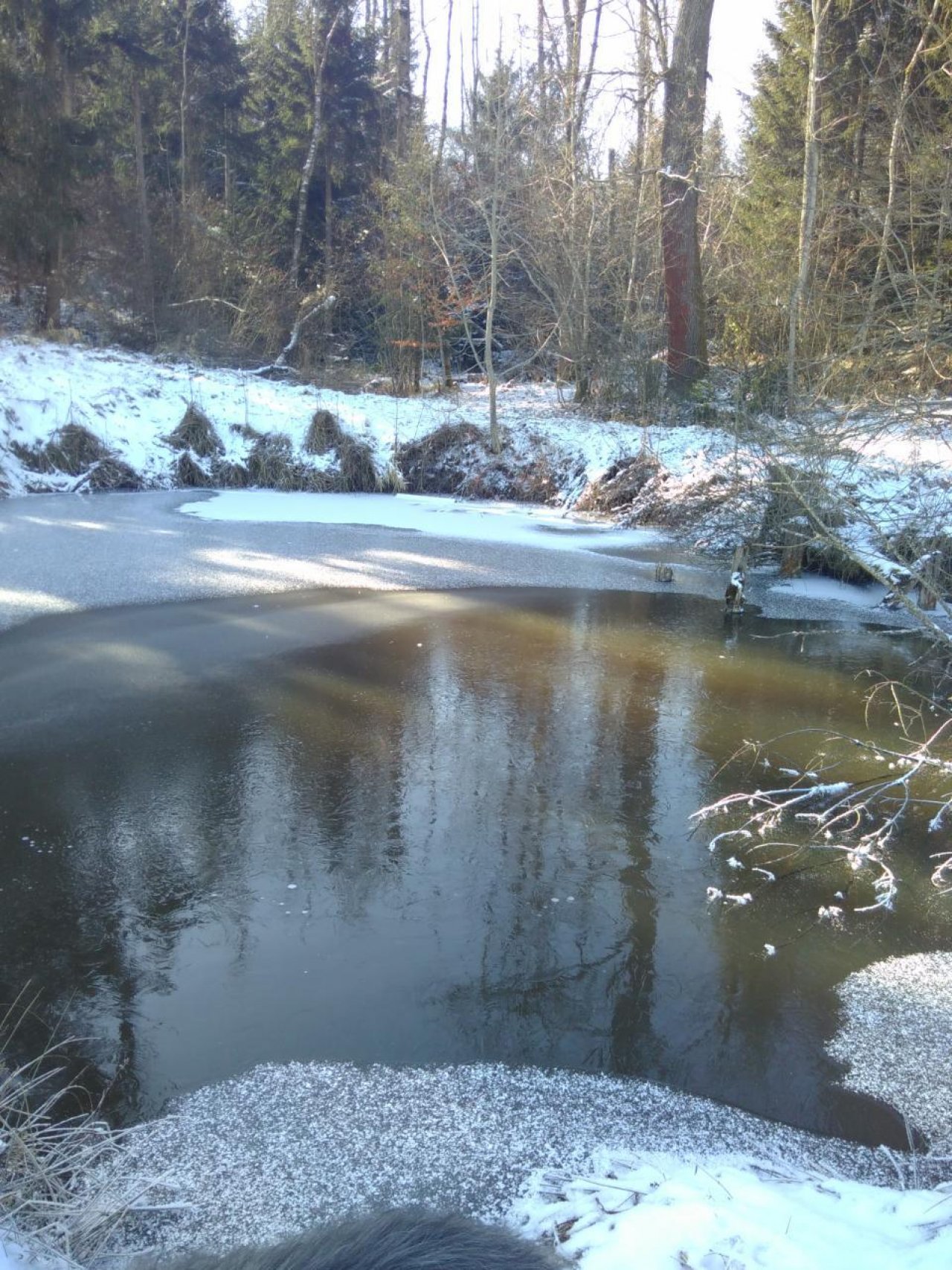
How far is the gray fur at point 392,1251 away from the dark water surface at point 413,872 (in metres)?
0.95

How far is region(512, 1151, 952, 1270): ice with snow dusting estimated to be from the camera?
2365 mm

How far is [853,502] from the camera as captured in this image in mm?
4902

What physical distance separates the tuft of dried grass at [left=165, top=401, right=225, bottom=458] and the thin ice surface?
13.2 meters

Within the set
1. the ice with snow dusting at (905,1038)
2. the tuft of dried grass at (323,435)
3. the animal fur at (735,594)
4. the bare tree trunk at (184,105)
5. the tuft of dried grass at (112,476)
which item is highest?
the bare tree trunk at (184,105)

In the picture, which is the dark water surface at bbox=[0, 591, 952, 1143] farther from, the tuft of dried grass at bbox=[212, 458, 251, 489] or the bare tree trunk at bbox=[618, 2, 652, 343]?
the bare tree trunk at bbox=[618, 2, 652, 343]

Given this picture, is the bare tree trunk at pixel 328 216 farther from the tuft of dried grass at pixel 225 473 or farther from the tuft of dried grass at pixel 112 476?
the tuft of dried grass at pixel 112 476

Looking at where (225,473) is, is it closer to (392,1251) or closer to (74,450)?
(74,450)

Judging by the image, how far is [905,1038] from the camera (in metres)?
3.65

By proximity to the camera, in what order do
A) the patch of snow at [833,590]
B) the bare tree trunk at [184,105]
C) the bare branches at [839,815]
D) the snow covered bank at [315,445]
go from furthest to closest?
the bare tree trunk at [184,105] → the snow covered bank at [315,445] → the patch of snow at [833,590] → the bare branches at [839,815]

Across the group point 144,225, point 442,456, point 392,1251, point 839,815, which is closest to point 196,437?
point 442,456

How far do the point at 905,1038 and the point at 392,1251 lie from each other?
218cm

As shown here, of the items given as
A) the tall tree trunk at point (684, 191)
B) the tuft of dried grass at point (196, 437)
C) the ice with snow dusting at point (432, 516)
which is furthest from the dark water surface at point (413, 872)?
the tall tree trunk at point (684, 191)

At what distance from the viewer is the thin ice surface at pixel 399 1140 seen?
2.83 m

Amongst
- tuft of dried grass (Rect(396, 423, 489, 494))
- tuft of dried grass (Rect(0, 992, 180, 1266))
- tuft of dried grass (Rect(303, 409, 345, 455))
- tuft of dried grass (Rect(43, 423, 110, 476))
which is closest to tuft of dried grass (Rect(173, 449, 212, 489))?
tuft of dried grass (Rect(43, 423, 110, 476))
